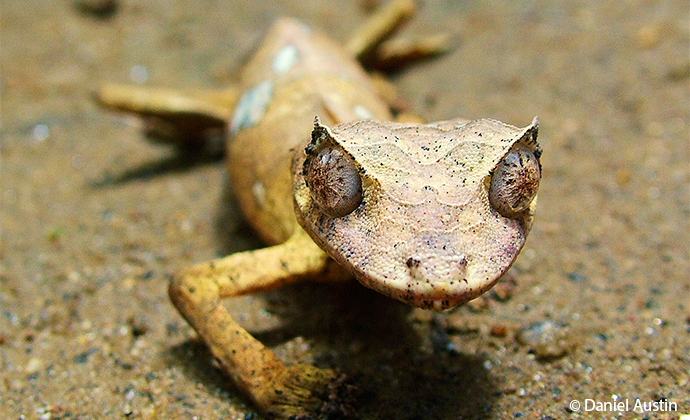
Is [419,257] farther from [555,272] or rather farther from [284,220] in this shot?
[555,272]

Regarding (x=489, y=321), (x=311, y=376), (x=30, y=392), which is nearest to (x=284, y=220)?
(x=311, y=376)

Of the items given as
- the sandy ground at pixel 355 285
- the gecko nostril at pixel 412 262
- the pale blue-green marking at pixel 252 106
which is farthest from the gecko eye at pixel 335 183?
the pale blue-green marking at pixel 252 106

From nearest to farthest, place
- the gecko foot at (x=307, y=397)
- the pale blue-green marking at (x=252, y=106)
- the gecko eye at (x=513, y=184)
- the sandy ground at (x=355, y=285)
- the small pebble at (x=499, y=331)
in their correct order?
the gecko eye at (x=513, y=184) < the gecko foot at (x=307, y=397) < the sandy ground at (x=355, y=285) < the small pebble at (x=499, y=331) < the pale blue-green marking at (x=252, y=106)

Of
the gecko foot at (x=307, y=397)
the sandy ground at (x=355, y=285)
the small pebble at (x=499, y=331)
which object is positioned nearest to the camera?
the gecko foot at (x=307, y=397)

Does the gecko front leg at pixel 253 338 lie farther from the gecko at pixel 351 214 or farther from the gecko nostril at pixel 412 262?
the gecko nostril at pixel 412 262

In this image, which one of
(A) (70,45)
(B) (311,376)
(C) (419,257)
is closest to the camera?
(C) (419,257)

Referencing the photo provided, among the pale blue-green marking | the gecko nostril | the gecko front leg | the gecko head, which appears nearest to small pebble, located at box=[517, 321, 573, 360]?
the gecko head
